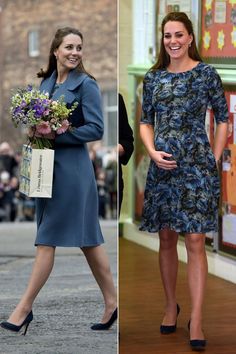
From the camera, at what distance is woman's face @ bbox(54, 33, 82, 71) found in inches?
181

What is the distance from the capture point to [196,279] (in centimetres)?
477

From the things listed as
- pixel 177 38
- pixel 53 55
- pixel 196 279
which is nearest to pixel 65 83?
pixel 53 55

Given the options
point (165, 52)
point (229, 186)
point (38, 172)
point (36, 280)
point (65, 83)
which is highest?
point (165, 52)

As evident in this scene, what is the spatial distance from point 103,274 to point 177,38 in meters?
0.94

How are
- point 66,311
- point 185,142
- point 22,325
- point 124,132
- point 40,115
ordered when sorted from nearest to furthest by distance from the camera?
1. point 40,115
2. point 185,142
3. point 124,132
4. point 22,325
5. point 66,311

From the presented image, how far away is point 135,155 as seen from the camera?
4.91 meters

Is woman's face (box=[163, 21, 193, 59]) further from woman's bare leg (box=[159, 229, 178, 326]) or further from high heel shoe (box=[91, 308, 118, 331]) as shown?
high heel shoe (box=[91, 308, 118, 331])

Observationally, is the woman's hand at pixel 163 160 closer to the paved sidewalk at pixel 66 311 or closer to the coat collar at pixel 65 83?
the coat collar at pixel 65 83

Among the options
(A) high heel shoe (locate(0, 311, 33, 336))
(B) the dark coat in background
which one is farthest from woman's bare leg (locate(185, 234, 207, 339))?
(A) high heel shoe (locate(0, 311, 33, 336))

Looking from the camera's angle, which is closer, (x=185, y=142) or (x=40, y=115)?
(x=40, y=115)

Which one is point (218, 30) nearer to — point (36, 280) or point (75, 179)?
point (75, 179)

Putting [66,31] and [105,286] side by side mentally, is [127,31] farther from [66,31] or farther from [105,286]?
[105,286]

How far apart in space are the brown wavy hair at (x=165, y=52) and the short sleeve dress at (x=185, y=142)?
29 millimetres

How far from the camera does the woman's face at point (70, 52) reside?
4.59 meters
